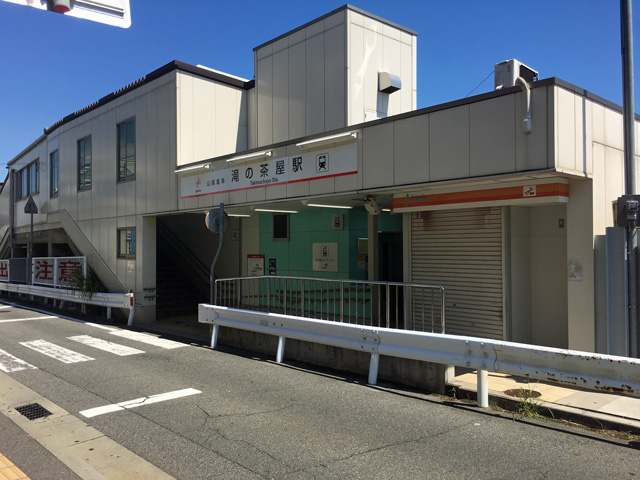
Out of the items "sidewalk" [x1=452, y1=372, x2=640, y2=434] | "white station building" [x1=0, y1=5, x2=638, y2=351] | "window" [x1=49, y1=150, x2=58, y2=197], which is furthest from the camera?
"window" [x1=49, y1=150, x2=58, y2=197]

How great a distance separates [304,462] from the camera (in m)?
4.42

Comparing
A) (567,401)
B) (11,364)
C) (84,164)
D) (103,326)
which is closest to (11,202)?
(84,164)

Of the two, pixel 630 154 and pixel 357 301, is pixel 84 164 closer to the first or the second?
pixel 357 301

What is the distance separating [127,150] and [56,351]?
8019 mm

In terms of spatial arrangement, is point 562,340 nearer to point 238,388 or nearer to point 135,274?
point 238,388

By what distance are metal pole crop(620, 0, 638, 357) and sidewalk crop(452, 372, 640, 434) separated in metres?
0.76

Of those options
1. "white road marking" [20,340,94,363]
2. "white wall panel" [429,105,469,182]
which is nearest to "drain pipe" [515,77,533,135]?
"white wall panel" [429,105,469,182]

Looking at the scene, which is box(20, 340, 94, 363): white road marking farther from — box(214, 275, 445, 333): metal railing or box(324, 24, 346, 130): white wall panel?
box(324, 24, 346, 130): white wall panel

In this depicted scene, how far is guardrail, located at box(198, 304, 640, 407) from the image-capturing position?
5.11 metres

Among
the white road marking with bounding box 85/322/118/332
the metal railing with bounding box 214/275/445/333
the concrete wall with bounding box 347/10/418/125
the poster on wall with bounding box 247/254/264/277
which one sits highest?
the concrete wall with bounding box 347/10/418/125

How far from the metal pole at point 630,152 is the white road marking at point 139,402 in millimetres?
5716

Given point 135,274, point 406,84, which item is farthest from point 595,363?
point 135,274

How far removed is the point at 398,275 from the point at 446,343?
21.2ft

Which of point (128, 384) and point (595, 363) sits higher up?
point (595, 363)
